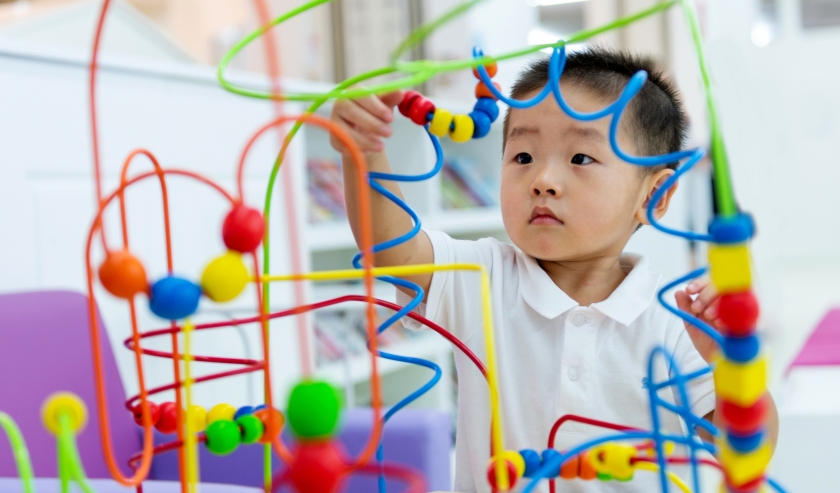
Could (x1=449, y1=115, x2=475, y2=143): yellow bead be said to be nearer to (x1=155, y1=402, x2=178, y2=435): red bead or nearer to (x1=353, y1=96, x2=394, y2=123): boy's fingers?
(x1=353, y1=96, x2=394, y2=123): boy's fingers

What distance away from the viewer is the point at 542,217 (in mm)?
697

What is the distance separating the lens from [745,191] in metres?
1.56

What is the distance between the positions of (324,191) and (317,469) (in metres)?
1.89

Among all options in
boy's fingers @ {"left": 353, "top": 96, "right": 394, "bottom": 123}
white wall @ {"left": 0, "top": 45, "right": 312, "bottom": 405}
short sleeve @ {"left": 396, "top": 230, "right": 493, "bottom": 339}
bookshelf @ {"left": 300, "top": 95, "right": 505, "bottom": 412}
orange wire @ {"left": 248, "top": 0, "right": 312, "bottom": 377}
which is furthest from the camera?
bookshelf @ {"left": 300, "top": 95, "right": 505, "bottom": 412}

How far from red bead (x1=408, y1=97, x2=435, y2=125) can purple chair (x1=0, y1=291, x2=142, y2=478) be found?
595 mm

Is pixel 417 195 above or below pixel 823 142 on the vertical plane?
below

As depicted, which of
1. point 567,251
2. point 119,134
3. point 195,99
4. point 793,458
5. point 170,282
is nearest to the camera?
point 170,282

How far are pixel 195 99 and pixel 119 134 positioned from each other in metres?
0.21

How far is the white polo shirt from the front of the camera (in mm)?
735

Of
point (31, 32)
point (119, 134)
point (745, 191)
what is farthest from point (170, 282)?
point (31, 32)

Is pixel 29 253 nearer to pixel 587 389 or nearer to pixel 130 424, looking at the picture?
pixel 130 424

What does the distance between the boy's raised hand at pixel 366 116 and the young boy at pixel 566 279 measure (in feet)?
0.27

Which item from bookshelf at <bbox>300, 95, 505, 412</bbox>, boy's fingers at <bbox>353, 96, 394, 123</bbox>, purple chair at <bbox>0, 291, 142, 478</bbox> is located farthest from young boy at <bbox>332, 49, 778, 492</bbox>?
bookshelf at <bbox>300, 95, 505, 412</bbox>

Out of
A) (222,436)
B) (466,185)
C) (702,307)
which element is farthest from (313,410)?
(466,185)
